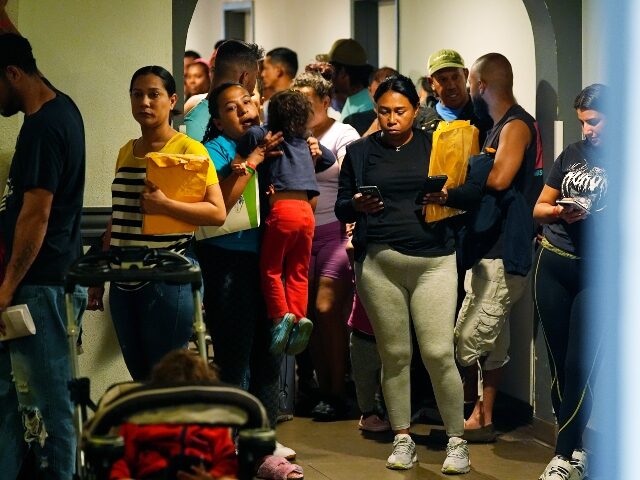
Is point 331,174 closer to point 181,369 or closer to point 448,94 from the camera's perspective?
point 448,94

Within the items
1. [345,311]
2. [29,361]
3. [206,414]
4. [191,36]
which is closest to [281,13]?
[191,36]

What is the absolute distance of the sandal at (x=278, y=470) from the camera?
5508 millimetres

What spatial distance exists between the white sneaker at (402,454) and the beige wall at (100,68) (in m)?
1.25

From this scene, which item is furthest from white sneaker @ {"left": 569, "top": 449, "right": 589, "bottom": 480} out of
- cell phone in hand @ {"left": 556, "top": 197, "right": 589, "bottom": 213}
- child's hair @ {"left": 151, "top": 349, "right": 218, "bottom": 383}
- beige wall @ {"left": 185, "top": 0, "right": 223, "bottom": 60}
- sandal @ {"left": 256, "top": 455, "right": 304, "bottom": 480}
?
beige wall @ {"left": 185, "top": 0, "right": 223, "bottom": 60}

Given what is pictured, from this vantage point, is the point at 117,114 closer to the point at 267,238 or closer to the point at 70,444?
the point at 267,238

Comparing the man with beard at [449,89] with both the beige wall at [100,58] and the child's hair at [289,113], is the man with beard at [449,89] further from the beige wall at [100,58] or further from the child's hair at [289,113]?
the beige wall at [100,58]

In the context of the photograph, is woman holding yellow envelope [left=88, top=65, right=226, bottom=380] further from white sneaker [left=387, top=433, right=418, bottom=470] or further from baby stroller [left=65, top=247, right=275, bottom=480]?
white sneaker [left=387, top=433, right=418, bottom=470]

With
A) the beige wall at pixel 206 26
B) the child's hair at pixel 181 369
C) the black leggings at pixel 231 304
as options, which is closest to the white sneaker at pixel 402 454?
the black leggings at pixel 231 304

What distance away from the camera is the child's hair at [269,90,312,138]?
5590 mm

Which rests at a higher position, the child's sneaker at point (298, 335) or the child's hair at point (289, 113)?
the child's hair at point (289, 113)

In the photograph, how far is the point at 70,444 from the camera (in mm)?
4660

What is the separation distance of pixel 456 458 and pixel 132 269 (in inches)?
86.5

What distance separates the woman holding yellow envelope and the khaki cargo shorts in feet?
5.58

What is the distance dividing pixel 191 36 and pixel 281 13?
2867mm
